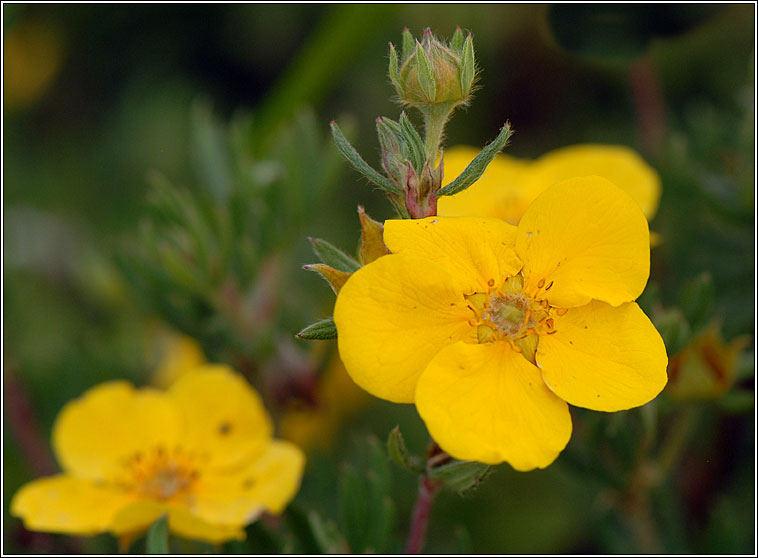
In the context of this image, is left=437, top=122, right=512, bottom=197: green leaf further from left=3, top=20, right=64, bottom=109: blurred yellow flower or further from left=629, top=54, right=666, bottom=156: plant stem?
left=3, top=20, right=64, bottom=109: blurred yellow flower

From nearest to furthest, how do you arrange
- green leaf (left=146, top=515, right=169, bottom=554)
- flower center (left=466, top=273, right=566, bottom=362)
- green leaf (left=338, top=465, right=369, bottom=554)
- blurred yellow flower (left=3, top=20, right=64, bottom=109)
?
flower center (left=466, top=273, right=566, bottom=362)
green leaf (left=146, top=515, right=169, bottom=554)
green leaf (left=338, top=465, right=369, bottom=554)
blurred yellow flower (left=3, top=20, right=64, bottom=109)

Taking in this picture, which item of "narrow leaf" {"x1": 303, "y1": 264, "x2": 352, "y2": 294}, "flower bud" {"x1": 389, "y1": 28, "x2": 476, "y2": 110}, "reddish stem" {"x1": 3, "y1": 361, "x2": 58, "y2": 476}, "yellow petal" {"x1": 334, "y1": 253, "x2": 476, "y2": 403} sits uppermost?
"flower bud" {"x1": 389, "y1": 28, "x2": 476, "y2": 110}

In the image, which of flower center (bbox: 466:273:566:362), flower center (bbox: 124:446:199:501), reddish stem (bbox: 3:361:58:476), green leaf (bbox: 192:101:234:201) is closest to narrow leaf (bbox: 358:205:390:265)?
flower center (bbox: 466:273:566:362)

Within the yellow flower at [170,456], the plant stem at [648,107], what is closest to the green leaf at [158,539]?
the yellow flower at [170,456]

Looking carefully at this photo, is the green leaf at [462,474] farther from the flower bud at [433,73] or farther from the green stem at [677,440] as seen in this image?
the green stem at [677,440]

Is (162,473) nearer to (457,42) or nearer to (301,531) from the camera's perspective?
(301,531)

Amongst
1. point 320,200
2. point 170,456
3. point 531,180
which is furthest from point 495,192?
point 170,456
